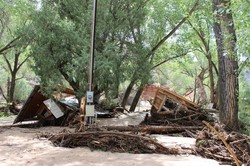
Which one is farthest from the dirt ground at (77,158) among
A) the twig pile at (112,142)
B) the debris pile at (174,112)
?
the debris pile at (174,112)

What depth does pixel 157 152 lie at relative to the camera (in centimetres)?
511

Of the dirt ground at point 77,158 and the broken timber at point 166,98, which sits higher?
the broken timber at point 166,98

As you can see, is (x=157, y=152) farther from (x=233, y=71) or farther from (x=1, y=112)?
(x=1, y=112)

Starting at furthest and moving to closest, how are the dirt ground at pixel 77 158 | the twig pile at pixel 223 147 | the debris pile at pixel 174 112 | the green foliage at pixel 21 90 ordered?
the green foliage at pixel 21 90, the debris pile at pixel 174 112, the twig pile at pixel 223 147, the dirt ground at pixel 77 158

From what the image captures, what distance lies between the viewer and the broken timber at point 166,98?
9727 mm

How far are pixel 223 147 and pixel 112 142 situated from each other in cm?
234

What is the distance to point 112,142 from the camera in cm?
544

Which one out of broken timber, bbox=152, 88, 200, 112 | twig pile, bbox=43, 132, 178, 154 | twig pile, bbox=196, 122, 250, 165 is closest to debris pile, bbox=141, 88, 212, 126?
broken timber, bbox=152, 88, 200, 112

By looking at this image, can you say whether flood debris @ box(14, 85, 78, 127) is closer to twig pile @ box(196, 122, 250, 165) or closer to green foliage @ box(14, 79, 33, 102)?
twig pile @ box(196, 122, 250, 165)

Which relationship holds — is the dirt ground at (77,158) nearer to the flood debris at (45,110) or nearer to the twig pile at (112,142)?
the twig pile at (112,142)

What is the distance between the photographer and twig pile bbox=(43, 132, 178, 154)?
5.19 meters

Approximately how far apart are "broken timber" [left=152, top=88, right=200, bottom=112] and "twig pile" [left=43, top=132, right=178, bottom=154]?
472 cm

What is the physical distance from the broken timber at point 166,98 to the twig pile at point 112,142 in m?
4.72

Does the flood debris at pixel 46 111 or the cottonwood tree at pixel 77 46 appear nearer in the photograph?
the cottonwood tree at pixel 77 46
